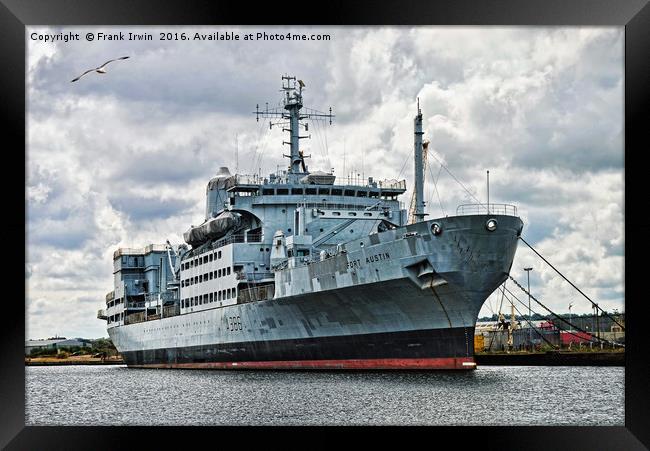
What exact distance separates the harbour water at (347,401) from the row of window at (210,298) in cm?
517

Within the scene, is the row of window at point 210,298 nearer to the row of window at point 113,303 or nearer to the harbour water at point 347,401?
the harbour water at point 347,401

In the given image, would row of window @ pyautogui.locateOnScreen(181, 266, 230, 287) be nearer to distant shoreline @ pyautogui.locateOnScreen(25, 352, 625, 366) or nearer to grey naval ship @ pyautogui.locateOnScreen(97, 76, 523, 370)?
grey naval ship @ pyautogui.locateOnScreen(97, 76, 523, 370)

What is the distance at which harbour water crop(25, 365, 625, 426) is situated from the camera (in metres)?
18.8

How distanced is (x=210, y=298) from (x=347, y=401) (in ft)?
57.9

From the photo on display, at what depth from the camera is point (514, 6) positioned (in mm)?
12680

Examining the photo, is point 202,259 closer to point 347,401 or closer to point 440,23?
point 347,401

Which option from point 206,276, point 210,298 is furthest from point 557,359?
point 206,276

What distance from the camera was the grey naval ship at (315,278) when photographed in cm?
2605

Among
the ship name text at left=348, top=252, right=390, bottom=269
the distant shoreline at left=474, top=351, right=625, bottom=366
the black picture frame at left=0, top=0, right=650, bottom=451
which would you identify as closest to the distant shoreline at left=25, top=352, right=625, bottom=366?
the distant shoreline at left=474, top=351, right=625, bottom=366

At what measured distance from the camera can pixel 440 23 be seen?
12734 millimetres
